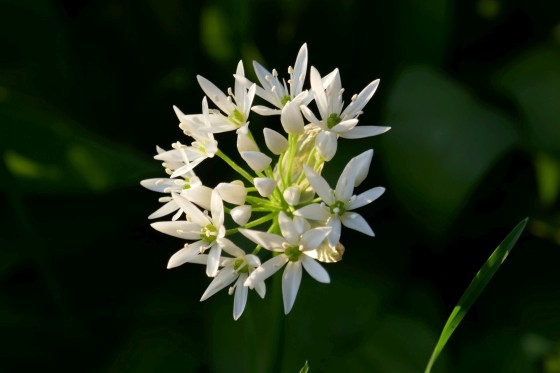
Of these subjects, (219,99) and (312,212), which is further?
(219,99)

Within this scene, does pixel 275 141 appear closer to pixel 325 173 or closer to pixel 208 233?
pixel 208 233

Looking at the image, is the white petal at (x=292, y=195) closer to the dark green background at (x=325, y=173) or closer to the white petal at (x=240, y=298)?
the white petal at (x=240, y=298)

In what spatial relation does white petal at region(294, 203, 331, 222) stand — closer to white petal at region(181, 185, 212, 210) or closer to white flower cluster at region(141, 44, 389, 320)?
white flower cluster at region(141, 44, 389, 320)

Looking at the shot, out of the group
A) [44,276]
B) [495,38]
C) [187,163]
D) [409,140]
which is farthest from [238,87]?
[495,38]

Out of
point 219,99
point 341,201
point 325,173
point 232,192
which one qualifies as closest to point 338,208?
point 341,201

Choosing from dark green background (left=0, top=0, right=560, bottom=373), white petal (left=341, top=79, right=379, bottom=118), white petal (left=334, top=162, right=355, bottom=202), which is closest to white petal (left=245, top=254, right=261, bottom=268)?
white petal (left=334, top=162, right=355, bottom=202)
